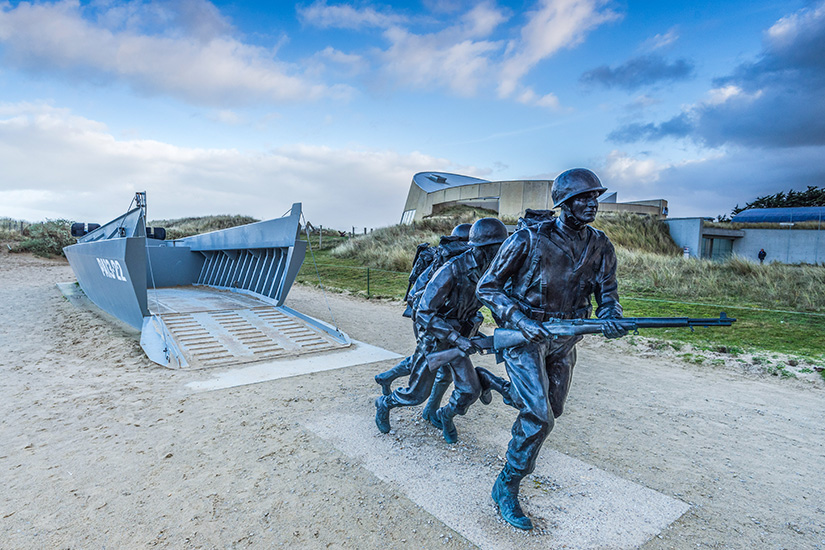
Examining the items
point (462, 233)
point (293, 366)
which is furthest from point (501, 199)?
point (462, 233)

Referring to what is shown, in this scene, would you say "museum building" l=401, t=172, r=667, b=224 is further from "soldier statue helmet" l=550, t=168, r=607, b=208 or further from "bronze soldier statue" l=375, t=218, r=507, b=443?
"soldier statue helmet" l=550, t=168, r=607, b=208

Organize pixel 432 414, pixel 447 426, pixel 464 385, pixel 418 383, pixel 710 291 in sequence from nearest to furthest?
pixel 464 385, pixel 418 383, pixel 447 426, pixel 432 414, pixel 710 291

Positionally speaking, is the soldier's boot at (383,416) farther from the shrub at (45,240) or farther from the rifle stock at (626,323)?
the shrub at (45,240)

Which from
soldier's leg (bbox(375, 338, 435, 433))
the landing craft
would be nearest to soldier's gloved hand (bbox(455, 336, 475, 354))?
soldier's leg (bbox(375, 338, 435, 433))

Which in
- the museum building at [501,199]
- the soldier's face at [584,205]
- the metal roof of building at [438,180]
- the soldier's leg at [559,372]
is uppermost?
the metal roof of building at [438,180]

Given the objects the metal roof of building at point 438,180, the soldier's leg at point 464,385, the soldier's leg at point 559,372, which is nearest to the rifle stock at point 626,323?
the soldier's leg at point 559,372

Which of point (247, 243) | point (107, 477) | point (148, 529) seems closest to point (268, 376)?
point (107, 477)

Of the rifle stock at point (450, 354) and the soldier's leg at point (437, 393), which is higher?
the rifle stock at point (450, 354)

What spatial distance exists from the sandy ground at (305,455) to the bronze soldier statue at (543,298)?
52 centimetres

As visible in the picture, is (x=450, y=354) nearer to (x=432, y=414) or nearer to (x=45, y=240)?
(x=432, y=414)

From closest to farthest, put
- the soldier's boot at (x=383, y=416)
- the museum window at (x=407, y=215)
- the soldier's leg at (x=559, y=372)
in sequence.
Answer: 1. the soldier's leg at (x=559, y=372)
2. the soldier's boot at (x=383, y=416)
3. the museum window at (x=407, y=215)

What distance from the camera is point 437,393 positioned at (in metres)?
4.36

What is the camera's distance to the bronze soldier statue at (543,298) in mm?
2859

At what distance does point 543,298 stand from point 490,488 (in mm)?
1457
